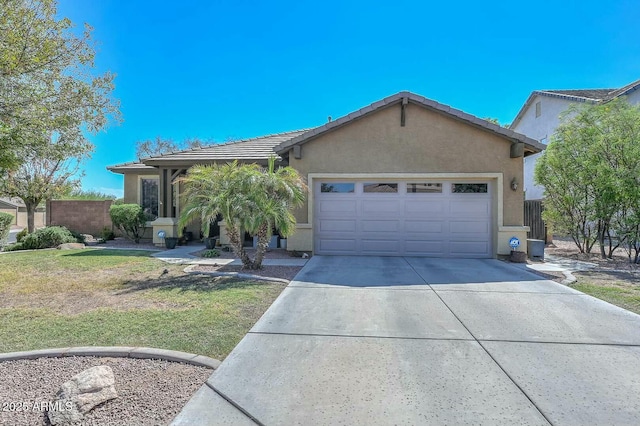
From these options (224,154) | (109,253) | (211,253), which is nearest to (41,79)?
(211,253)

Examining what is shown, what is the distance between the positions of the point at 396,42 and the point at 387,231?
25.7 feet

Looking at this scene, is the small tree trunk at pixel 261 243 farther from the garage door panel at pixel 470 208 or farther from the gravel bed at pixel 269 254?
the garage door panel at pixel 470 208

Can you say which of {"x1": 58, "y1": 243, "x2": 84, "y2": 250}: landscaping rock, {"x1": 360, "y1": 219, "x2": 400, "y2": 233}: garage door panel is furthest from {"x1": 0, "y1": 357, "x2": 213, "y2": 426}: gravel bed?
{"x1": 58, "y1": 243, "x2": 84, "y2": 250}: landscaping rock

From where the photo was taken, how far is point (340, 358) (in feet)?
12.3

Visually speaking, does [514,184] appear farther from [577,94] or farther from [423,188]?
[577,94]

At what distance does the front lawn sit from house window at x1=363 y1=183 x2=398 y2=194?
16.8 ft

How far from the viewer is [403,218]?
10914 mm

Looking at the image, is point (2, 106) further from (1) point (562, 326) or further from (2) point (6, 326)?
(1) point (562, 326)

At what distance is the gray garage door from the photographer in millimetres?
10766

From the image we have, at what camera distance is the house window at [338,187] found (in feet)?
36.3

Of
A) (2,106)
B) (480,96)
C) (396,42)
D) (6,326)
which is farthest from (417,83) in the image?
(6,326)

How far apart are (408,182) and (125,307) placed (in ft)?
27.6

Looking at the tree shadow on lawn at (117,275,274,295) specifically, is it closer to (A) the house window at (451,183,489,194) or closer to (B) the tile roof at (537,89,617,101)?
(A) the house window at (451,183,489,194)

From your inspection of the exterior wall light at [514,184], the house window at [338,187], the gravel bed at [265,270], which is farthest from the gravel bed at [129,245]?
the exterior wall light at [514,184]
